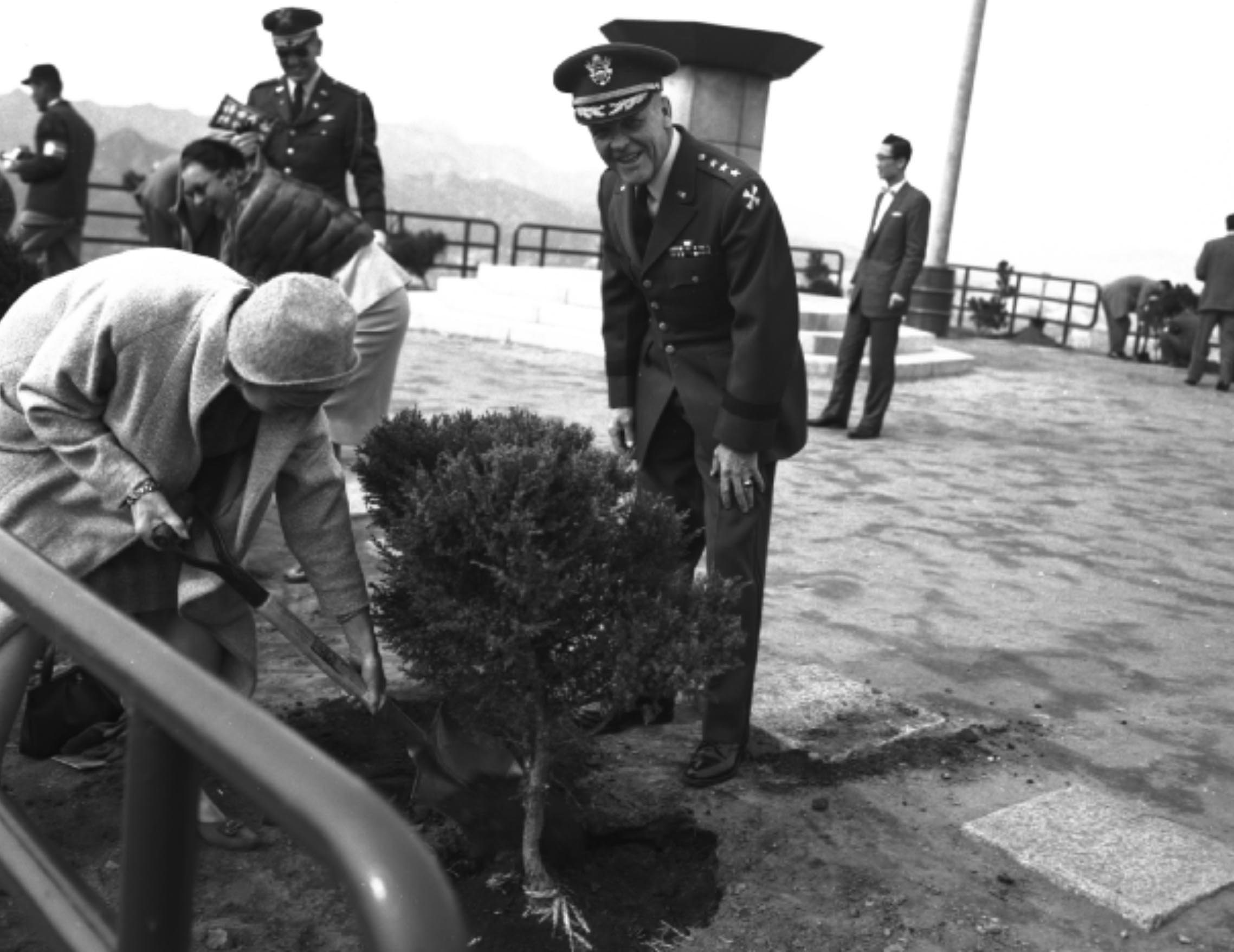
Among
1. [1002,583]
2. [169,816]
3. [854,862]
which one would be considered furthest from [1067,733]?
[169,816]

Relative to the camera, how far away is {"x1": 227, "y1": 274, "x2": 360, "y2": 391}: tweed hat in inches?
104

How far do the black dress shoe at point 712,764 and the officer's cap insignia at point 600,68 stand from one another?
1.64 m

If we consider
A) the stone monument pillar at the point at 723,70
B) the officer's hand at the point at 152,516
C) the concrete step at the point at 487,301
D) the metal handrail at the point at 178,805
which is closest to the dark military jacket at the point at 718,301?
the officer's hand at the point at 152,516

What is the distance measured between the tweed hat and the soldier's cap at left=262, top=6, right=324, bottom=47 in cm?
312

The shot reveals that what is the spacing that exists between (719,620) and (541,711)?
0.40 metres

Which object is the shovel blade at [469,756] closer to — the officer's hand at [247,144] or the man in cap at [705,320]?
the man in cap at [705,320]

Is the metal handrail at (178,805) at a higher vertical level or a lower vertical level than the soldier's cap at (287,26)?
lower

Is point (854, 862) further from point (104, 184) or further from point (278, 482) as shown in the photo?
point (104, 184)

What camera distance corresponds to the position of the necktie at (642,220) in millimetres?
3697

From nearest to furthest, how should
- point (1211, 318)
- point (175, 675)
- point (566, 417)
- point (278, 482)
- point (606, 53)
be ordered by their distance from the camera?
point (175, 675) → point (278, 482) → point (606, 53) → point (566, 417) → point (1211, 318)

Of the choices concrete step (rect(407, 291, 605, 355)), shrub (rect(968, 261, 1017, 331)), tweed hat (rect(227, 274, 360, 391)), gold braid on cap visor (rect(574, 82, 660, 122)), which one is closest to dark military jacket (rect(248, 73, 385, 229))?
gold braid on cap visor (rect(574, 82, 660, 122))

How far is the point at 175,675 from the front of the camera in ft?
3.75

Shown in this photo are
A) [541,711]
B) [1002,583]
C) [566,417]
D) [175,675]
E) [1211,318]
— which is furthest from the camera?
[1211,318]

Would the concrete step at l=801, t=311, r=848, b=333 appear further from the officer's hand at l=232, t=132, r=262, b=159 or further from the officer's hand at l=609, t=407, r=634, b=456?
the officer's hand at l=609, t=407, r=634, b=456
